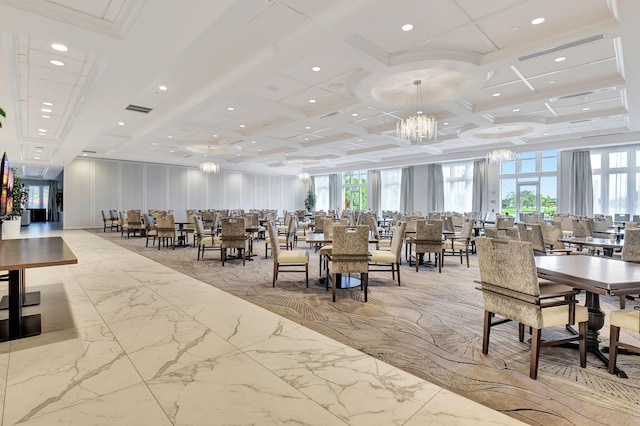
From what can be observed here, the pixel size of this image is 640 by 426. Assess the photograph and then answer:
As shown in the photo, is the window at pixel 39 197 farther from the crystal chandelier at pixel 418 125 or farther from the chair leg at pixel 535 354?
the chair leg at pixel 535 354

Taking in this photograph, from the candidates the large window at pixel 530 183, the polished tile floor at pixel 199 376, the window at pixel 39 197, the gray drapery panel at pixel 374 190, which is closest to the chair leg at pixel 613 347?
the polished tile floor at pixel 199 376

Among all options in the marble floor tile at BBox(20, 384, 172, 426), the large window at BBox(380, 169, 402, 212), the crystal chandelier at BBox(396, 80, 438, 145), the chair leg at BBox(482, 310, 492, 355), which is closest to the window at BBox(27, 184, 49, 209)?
the large window at BBox(380, 169, 402, 212)

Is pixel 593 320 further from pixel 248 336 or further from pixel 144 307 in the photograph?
pixel 144 307

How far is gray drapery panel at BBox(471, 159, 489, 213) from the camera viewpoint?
14.3m

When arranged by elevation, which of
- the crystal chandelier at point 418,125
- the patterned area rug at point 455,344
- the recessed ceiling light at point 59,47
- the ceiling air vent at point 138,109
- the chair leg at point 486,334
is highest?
the ceiling air vent at point 138,109

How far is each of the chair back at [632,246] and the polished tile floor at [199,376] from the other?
10.1 ft

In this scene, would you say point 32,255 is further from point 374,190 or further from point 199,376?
point 374,190

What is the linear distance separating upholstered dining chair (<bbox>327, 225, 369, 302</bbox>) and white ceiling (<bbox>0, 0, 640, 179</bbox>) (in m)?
2.50

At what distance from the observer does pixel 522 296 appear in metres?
2.30

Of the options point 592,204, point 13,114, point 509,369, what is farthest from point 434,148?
point 13,114

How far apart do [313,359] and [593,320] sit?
227 centimetres

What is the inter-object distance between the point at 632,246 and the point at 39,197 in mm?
32272

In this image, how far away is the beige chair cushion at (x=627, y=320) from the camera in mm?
2154

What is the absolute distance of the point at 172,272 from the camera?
18.3 ft
